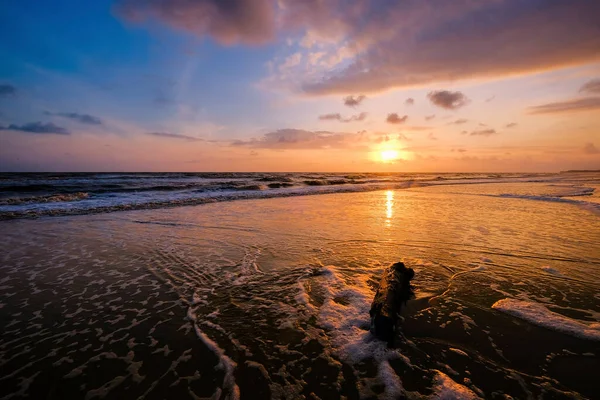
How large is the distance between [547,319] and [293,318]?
13.5 feet

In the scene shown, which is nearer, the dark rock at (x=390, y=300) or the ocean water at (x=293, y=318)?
the ocean water at (x=293, y=318)

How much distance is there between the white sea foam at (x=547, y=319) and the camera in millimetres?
4188

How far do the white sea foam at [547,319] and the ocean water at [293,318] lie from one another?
27mm

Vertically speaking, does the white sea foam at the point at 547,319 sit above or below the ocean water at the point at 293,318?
above

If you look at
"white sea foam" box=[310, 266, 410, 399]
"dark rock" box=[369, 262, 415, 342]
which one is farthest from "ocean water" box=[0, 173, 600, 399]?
"dark rock" box=[369, 262, 415, 342]

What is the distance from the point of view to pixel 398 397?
3.12 metres

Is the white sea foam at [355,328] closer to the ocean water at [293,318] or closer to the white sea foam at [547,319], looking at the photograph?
the ocean water at [293,318]

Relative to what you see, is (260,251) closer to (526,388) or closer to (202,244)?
(202,244)

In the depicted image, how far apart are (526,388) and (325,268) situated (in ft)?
14.5

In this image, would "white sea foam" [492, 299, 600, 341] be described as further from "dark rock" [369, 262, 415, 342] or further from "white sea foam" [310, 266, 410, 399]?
"white sea foam" [310, 266, 410, 399]

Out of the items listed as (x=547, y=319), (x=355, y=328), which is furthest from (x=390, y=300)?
(x=547, y=319)

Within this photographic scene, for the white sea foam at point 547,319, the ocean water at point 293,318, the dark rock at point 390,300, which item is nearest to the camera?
the ocean water at point 293,318

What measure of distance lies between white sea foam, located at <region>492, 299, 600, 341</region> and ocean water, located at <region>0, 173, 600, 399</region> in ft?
0.09

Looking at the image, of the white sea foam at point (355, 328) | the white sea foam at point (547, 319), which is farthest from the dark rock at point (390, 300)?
the white sea foam at point (547, 319)
